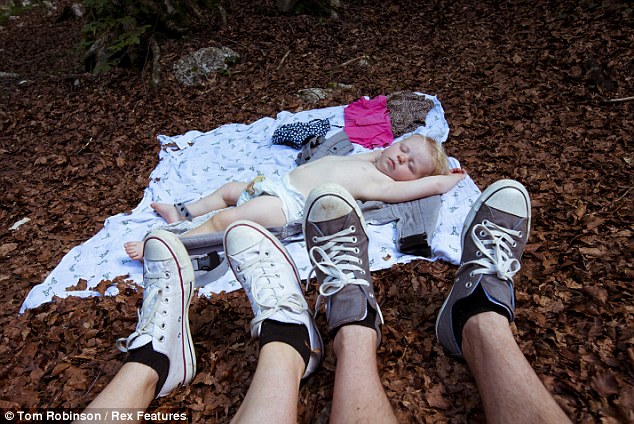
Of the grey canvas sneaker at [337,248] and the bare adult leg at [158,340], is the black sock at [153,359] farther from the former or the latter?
the grey canvas sneaker at [337,248]

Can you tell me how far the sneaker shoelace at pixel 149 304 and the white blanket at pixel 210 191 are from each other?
25.8 inches

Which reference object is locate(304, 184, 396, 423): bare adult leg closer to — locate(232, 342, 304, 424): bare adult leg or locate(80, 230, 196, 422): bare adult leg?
locate(232, 342, 304, 424): bare adult leg

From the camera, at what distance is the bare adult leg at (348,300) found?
5.88 feet

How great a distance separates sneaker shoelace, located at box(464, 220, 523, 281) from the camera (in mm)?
2276

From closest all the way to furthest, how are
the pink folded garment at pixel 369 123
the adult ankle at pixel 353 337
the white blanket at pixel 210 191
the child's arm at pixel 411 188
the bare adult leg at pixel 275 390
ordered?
the bare adult leg at pixel 275 390, the adult ankle at pixel 353 337, the white blanket at pixel 210 191, the child's arm at pixel 411 188, the pink folded garment at pixel 369 123

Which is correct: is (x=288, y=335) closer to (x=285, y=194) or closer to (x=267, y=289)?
(x=267, y=289)

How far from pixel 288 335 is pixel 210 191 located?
2492 mm

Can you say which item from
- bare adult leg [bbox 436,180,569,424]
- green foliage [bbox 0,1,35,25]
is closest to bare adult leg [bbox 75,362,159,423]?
bare adult leg [bbox 436,180,569,424]

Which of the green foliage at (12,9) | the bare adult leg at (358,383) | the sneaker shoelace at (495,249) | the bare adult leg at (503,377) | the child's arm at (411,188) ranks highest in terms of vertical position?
the green foliage at (12,9)

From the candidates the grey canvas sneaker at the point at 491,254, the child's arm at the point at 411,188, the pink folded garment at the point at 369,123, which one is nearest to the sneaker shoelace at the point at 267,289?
the grey canvas sneaker at the point at 491,254

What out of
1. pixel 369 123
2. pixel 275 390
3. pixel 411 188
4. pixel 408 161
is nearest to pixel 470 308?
pixel 275 390

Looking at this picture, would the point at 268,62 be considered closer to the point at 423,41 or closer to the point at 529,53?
the point at 423,41

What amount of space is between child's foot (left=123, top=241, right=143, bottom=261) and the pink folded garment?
105 inches

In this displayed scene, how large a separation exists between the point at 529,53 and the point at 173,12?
19.9ft
